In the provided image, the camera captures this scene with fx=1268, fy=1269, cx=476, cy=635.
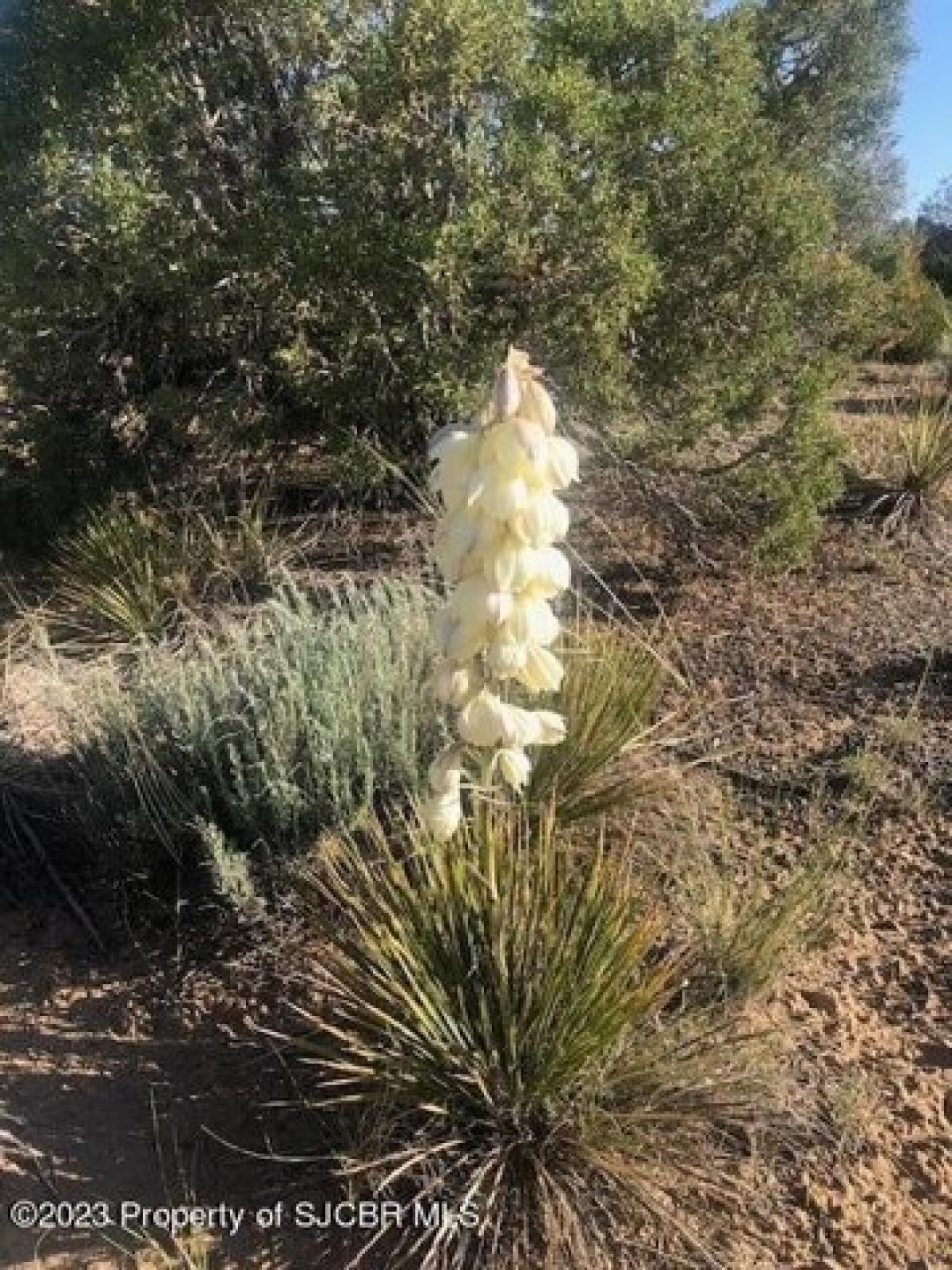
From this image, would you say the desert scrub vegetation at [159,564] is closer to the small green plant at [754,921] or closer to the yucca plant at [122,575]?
the yucca plant at [122,575]

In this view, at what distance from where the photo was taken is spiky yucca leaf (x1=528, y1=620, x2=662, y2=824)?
10.8 ft

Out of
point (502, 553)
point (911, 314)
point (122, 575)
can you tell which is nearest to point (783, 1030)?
point (502, 553)

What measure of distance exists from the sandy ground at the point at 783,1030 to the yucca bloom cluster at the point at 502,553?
1034 millimetres

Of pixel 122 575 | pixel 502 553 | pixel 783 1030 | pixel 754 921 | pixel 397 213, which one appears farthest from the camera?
pixel 122 575

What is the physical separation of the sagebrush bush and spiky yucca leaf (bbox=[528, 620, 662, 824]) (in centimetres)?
36

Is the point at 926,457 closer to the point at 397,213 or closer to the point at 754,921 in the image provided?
the point at 397,213

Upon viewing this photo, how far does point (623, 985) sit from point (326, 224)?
11.7ft

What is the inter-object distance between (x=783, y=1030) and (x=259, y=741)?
4.78ft

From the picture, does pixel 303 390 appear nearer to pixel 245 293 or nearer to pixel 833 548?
pixel 245 293

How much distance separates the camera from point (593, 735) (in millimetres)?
3387

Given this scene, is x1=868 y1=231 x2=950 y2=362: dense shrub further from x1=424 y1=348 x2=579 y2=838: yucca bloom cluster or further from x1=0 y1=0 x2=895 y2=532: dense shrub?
x1=424 y1=348 x2=579 y2=838: yucca bloom cluster

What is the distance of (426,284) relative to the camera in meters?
4.90

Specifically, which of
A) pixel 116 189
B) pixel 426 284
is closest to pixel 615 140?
pixel 426 284

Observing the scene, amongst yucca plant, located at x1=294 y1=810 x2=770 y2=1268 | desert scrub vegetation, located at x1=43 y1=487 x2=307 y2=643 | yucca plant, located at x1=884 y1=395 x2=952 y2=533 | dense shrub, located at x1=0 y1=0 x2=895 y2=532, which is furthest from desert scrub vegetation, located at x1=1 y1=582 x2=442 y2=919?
yucca plant, located at x1=884 y1=395 x2=952 y2=533
